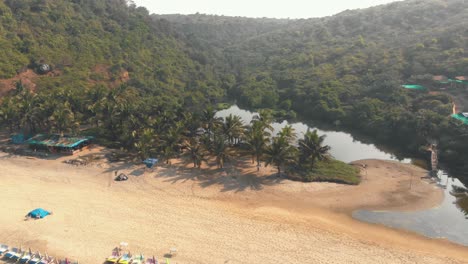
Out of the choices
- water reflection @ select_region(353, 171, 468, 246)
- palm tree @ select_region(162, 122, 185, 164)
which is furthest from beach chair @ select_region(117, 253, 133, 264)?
water reflection @ select_region(353, 171, 468, 246)

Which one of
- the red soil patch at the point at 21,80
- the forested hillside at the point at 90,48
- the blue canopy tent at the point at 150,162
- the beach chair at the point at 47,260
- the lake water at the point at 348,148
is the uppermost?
the forested hillside at the point at 90,48

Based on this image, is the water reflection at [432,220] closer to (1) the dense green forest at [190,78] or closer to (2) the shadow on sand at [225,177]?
(2) the shadow on sand at [225,177]

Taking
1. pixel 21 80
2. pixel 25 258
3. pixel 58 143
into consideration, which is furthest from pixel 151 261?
pixel 21 80

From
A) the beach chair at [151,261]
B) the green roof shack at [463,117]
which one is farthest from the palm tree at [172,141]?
the green roof shack at [463,117]

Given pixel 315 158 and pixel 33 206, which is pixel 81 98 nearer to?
pixel 33 206

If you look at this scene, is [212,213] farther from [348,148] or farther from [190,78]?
[190,78]
